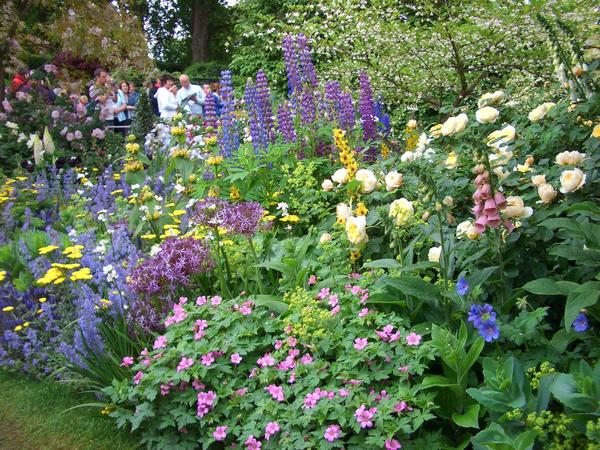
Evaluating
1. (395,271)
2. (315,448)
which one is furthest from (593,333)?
(315,448)

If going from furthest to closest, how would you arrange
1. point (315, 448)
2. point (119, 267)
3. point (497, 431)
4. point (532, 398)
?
1. point (119, 267)
2. point (315, 448)
3. point (532, 398)
4. point (497, 431)

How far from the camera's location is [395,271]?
2914 millimetres

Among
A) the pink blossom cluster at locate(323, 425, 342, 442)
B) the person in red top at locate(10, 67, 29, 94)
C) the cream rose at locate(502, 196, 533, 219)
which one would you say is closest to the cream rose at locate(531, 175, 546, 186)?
the cream rose at locate(502, 196, 533, 219)

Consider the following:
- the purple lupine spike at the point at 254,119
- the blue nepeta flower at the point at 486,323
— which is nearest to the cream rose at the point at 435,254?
the blue nepeta flower at the point at 486,323

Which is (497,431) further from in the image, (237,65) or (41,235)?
(237,65)

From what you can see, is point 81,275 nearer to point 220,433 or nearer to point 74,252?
point 74,252

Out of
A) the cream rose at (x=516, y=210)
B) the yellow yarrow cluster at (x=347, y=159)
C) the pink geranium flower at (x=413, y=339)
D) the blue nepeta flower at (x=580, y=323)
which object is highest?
the yellow yarrow cluster at (x=347, y=159)

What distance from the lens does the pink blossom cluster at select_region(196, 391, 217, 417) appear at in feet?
8.89

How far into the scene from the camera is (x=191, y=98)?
9.76 metres

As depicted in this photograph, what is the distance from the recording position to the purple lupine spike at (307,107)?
501 cm

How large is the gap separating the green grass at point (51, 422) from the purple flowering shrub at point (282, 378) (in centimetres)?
21

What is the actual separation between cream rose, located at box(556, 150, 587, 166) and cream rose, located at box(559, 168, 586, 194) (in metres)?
0.20

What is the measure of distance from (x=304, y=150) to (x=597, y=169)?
2.46 metres

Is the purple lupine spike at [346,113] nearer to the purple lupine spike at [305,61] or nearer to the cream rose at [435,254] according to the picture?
the purple lupine spike at [305,61]
